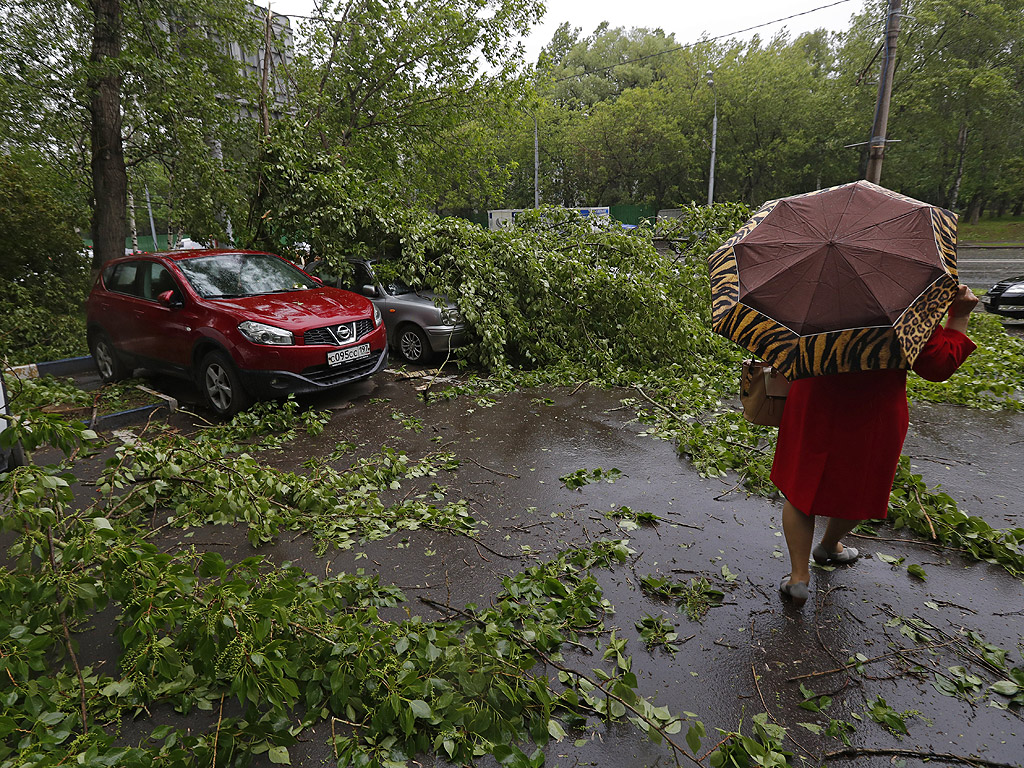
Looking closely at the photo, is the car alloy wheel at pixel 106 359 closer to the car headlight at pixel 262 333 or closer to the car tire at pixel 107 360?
the car tire at pixel 107 360

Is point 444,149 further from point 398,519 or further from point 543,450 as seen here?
point 398,519

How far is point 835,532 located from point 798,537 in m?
0.48

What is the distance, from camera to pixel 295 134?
917 centimetres

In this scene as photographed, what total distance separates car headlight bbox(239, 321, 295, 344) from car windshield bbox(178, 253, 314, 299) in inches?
32.4

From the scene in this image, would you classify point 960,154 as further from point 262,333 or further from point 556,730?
point 556,730

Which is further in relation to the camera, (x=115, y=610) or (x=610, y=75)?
(x=610, y=75)

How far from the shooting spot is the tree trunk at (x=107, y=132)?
351 inches

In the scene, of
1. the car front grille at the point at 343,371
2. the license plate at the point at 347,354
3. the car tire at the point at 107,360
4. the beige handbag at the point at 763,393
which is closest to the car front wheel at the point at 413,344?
the car front grille at the point at 343,371

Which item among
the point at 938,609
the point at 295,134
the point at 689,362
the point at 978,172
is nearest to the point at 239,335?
the point at 295,134

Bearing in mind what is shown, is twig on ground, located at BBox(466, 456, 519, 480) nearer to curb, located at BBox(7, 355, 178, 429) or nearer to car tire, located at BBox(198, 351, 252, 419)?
car tire, located at BBox(198, 351, 252, 419)

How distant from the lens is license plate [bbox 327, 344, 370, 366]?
21.9 feet

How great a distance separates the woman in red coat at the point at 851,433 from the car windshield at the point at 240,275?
6.24 m

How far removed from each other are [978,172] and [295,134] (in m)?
45.6

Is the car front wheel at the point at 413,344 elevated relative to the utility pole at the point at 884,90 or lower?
lower
